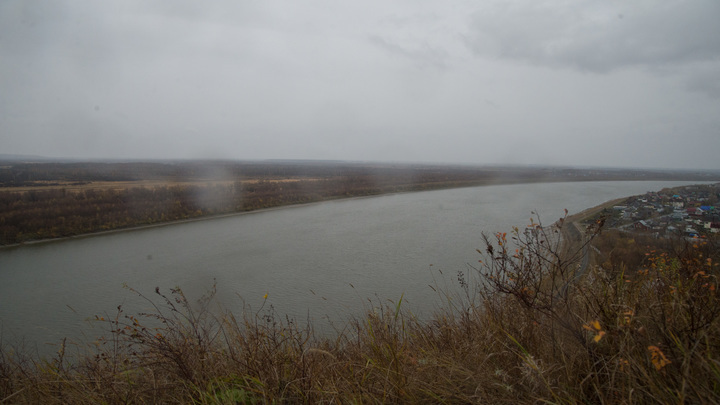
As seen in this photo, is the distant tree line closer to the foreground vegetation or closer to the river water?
the river water

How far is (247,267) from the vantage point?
9.23 meters

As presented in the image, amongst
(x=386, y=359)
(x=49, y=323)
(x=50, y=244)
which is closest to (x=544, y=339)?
(x=386, y=359)

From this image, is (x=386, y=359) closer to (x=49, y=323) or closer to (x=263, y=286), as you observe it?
(x=263, y=286)

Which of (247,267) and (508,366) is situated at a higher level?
(508,366)

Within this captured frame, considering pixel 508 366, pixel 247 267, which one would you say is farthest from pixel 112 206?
pixel 508 366

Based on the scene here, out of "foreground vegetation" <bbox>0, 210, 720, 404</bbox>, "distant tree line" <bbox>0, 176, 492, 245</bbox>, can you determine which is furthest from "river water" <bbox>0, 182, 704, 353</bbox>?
"foreground vegetation" <bbox>0, 210, 720, 404</bbox>

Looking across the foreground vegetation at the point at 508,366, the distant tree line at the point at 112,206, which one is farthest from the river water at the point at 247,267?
the foreground vegetation at the point at 508,366

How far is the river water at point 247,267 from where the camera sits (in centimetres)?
643

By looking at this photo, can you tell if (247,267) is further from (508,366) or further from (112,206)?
(112,206)

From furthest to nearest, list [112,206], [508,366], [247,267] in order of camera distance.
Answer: [112,206] < [247,267] < [508,366]

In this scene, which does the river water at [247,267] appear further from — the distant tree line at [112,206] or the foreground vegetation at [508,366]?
the foreground vegetation at [508,366]

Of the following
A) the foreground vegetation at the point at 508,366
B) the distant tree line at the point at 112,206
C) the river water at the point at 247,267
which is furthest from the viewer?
the distant tree line at the point at 112,206

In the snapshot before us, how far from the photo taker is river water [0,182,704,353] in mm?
6430

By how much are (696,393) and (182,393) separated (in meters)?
1.85
